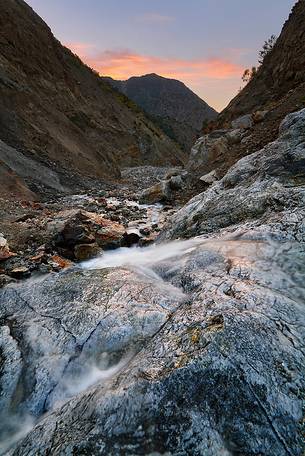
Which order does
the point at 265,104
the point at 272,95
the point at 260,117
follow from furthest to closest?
the point at 272,95 → the point at 265,104 → the point at 260,117

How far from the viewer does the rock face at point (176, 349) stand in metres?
4.37

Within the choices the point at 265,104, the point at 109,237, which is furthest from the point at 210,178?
the point at 265,104

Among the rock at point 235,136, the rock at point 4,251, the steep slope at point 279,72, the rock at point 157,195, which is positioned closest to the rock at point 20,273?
the rock at point 4,251

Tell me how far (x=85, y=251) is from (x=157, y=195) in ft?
28.6

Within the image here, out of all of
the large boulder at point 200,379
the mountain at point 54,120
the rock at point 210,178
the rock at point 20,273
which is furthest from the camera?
the mountain at point 54,120

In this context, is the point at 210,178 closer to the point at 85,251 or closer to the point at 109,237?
the point at 109,237

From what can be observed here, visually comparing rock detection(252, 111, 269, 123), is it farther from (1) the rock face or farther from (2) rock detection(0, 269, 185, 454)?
(2) rock detection(0, 269, 185, 454)

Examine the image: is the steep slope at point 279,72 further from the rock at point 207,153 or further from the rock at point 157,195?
the rock at point 157,195

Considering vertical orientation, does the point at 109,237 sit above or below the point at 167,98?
below

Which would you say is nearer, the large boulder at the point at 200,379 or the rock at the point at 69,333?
the large boulder at the point at 200,379

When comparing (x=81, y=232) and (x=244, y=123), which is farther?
(x=244, y=123)

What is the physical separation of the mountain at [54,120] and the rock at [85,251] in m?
7.62

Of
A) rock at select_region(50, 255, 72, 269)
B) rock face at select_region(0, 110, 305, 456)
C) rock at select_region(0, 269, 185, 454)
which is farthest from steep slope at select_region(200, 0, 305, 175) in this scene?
rock at select_region(0, 269, 185, 454)

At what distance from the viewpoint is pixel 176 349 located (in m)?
5.31
